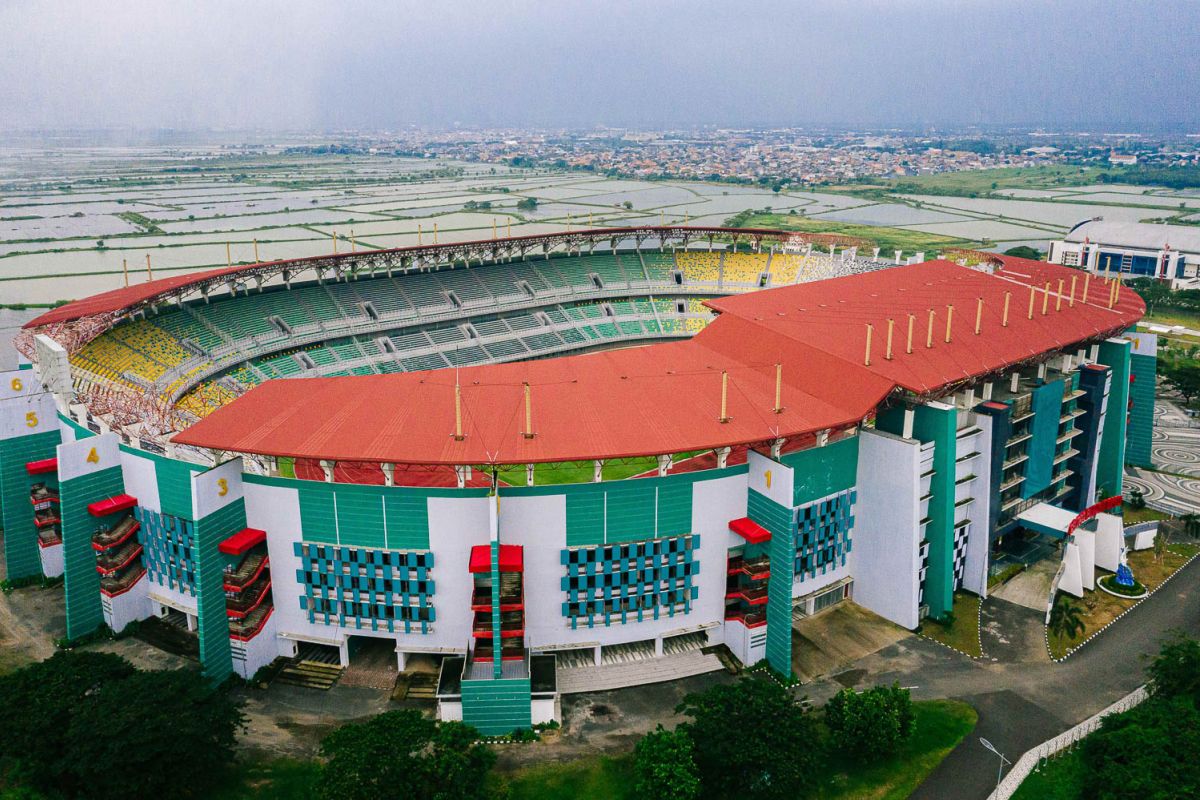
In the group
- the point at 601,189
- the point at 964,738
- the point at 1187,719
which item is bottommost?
the point at 964,738

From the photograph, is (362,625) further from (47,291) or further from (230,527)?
(47,291)

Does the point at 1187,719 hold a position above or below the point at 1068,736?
above

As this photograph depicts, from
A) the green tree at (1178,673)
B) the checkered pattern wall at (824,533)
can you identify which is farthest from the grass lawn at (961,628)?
the green tree at (1178,673)

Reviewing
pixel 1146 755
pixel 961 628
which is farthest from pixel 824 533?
pixel 1146 755

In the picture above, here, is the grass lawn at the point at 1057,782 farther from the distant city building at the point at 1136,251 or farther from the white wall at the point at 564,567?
the distant city building at the point at 1136,251

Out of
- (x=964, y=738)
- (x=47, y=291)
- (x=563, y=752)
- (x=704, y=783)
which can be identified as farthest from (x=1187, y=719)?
(x=47, y=291)

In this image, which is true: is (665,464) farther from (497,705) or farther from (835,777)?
(835,777)

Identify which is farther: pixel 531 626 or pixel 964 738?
pixel 531 626
